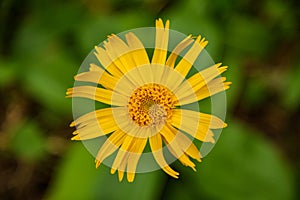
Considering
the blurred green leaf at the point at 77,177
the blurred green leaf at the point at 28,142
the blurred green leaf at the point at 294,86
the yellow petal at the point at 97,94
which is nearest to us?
the yellow petal at the point at 97,94

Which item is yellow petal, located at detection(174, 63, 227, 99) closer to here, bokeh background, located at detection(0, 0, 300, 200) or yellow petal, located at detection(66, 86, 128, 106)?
yellow petal, located at detection(66, 86, 128, 106)

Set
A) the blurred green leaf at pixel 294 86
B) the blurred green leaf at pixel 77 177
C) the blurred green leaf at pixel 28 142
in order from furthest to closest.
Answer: the blurred green leaf at pixel 28 142
the blurred green leaf at pixel 294 86
the blurred green leaf at pixel 77 177

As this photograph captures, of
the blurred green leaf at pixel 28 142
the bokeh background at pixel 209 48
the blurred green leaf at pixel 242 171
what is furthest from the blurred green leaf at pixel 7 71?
the blurred green leaf at pixel 242 171

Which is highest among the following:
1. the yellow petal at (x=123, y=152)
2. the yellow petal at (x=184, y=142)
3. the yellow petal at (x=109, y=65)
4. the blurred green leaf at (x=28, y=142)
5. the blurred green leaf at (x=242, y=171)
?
the yellow petal at (x=109, y=65)

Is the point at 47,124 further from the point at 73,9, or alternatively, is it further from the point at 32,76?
the point at 73,9

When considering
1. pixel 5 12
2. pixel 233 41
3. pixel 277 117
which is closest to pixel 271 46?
pixel 233 41

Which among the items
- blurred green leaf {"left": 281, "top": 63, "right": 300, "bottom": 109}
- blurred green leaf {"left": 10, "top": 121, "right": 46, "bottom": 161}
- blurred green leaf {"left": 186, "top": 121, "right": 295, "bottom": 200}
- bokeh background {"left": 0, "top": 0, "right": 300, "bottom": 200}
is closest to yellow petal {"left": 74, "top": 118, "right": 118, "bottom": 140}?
bokeh background {"left": 0, "top": 0, "right": 300, "bottom": 200}

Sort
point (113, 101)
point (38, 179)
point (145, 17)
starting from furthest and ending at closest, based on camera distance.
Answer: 1. point (38, 179)
2. point (145, 17)
3. point (113, 101)

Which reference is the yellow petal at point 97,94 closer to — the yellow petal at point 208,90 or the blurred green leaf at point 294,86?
the yellow petal at point 208,90
